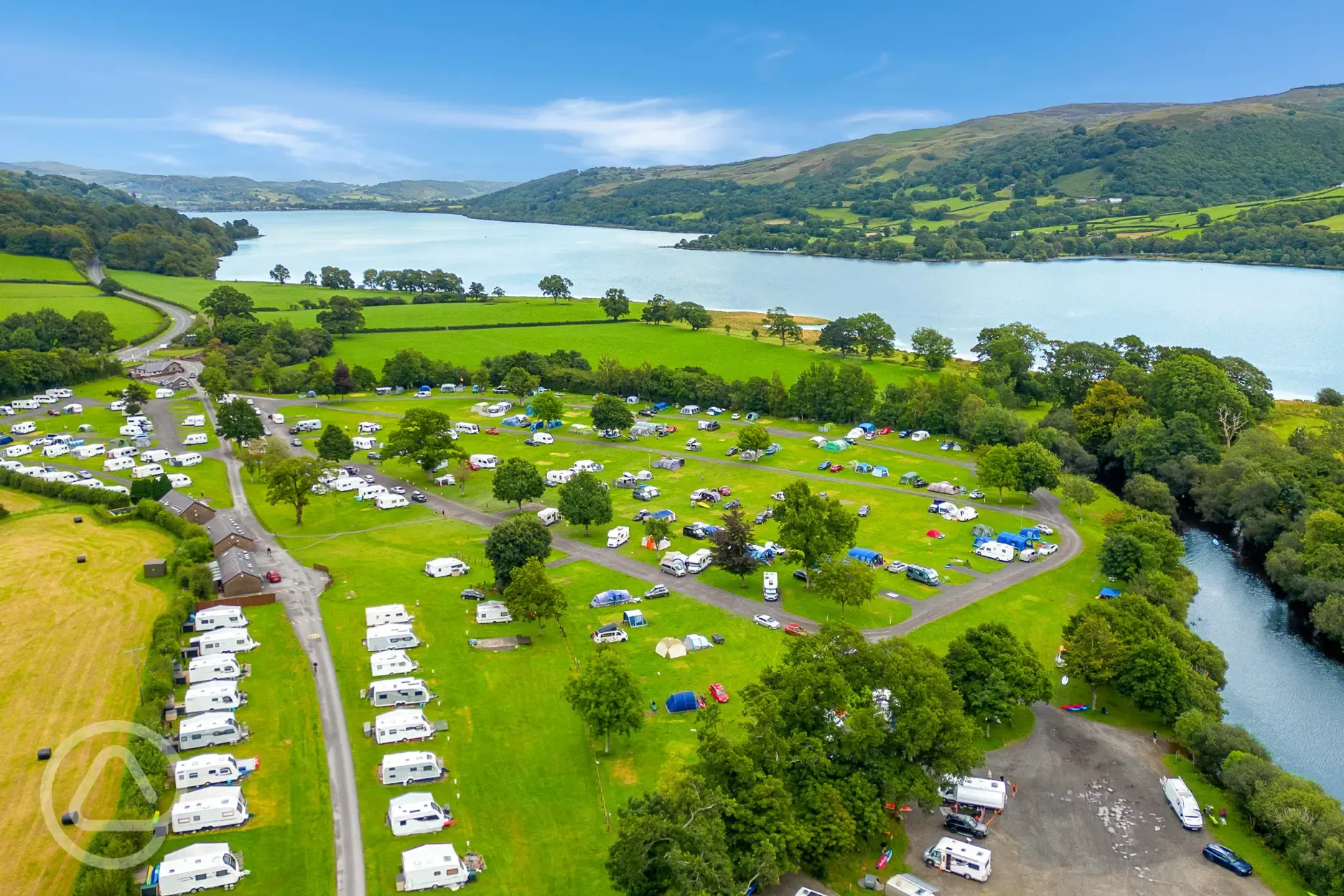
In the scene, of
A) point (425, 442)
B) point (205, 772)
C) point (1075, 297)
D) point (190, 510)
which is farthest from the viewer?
point (1075, 297)

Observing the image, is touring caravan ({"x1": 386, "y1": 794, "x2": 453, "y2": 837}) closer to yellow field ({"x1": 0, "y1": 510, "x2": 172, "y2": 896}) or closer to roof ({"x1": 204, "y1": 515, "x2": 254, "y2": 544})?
yellow field ({"x1": 0, "y1": 510, "x2": 172, "y2": 896})

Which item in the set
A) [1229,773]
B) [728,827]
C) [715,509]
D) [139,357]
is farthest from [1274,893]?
[139,357]

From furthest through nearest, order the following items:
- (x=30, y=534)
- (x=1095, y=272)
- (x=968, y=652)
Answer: (x=1095, y=272) < (x=30, y=534) < (x=968, y=652)

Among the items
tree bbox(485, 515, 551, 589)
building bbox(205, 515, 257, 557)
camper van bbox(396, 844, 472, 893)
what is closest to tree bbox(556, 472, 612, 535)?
tree bbox(485, 515, 551, 589)

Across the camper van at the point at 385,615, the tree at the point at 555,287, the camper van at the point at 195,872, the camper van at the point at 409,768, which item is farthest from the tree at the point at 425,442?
the tree at the point at 555,287

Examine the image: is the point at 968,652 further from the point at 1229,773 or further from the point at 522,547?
the point at 522,547

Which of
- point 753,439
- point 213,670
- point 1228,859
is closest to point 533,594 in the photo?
point 213,670

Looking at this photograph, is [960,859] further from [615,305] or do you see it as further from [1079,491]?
[615,305]
